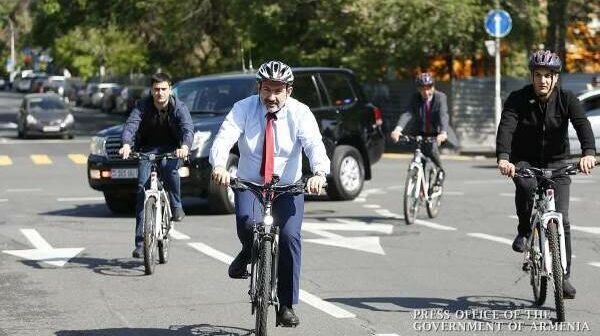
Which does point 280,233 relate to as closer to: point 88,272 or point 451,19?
point 88,272

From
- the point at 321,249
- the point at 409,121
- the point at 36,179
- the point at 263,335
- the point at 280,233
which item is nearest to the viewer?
the point at 263,335

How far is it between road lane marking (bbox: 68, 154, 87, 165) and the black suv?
37.8 feet

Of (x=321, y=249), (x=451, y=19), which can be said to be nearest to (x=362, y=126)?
(x=321, y=249)

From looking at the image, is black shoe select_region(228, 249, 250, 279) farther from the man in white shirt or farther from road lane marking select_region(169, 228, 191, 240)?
road lane marking select_region(169, 228, 191, 240)

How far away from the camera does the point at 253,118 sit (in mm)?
7926

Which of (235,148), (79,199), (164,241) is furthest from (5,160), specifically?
(164,241)

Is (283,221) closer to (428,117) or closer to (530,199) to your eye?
(530,199)

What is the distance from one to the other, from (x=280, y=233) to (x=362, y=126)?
431 inches

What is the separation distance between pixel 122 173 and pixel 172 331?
812 cm

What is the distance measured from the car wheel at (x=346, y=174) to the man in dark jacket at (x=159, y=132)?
6.34 meters

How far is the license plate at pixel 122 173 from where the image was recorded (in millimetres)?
16281

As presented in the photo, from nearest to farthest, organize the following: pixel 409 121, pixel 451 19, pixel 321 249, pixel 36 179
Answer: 1. pixel 321 249
2. pixel 409 121
3. pixel 36 179
4. pixel 451 19

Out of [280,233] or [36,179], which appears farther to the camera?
[36,179]

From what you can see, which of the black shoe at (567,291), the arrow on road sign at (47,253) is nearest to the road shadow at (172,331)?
the black shoe at (567,291)
